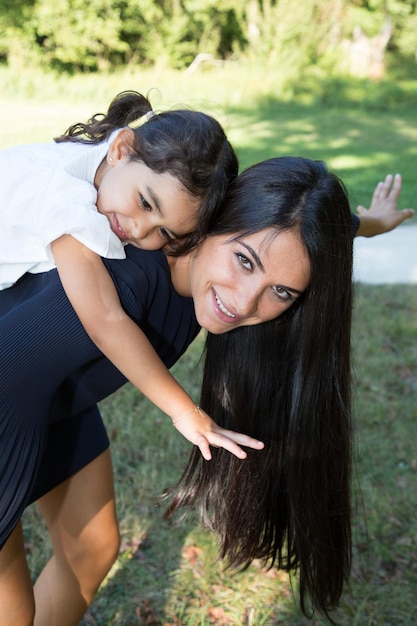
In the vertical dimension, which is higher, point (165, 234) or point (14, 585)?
point (165, 234)

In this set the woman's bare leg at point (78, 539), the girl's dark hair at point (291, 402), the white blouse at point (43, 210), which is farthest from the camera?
the woman's bare leg at point (78, 539)

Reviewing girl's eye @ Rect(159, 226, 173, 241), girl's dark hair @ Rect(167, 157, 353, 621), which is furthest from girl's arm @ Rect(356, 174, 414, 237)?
girl's eye @ Rect(159, 226, 173, 241)

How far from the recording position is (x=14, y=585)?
1.94 meters

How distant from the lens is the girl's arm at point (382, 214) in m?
2.72

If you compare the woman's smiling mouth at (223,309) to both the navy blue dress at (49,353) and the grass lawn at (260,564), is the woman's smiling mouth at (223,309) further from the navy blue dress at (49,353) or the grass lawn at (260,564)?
the grass lawn at (260,564)

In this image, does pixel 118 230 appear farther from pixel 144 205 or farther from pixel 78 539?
pixel 78 539

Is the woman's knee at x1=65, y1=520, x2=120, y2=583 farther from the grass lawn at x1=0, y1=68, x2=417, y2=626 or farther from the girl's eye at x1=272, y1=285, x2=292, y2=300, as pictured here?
the girl's eye at x1=272, y1=285, x2=292, y2=300

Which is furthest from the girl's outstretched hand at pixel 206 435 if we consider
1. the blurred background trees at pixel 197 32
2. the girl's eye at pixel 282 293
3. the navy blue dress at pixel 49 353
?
the blurred background trees at pixel 197 32

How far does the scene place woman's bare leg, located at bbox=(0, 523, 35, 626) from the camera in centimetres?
192

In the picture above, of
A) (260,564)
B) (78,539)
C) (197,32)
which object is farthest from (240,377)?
(197,32)

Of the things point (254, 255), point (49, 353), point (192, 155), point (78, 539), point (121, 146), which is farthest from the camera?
point (78, 539)

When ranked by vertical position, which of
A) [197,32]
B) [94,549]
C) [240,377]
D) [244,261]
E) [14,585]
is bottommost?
[197,32]

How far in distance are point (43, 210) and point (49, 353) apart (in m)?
0.38

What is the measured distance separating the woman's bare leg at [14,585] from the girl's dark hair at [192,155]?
2.75 feet
